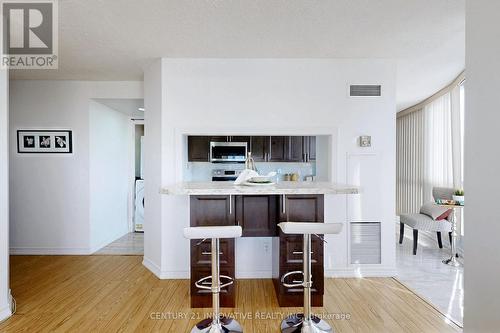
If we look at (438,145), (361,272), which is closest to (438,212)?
(438,145)

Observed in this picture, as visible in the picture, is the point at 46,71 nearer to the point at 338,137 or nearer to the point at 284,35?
the point at 284,35

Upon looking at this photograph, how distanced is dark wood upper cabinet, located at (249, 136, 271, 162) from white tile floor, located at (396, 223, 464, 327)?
236cm

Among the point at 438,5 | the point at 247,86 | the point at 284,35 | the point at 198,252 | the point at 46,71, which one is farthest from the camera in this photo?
the point at 46,71

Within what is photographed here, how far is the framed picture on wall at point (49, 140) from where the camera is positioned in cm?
426

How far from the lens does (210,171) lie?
4.41m

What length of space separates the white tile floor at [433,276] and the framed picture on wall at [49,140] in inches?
197

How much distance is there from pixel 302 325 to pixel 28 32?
371 centimetres

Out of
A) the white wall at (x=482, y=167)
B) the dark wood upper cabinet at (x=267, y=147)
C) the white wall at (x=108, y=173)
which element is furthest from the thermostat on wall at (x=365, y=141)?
the white wall at (x=108, y=173)

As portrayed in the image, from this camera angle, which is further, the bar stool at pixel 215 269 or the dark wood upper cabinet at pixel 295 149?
the dark wood upper cabinet at pixel 295 149

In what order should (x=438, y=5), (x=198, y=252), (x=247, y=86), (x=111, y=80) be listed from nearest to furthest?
(x=438, y=5) → (x=198, y=252) → (x=247, y=86) → (x=111, y=80)

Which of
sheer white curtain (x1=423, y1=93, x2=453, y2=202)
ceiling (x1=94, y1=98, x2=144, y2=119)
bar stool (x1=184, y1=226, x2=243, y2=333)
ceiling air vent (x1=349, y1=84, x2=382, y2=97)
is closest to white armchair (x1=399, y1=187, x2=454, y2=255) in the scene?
sheer white curtain (x1=423, y1=93, x2=453, y2=202)

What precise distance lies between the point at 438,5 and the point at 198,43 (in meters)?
2.28

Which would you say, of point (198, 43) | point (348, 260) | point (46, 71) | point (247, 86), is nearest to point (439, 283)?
point (348, 260)

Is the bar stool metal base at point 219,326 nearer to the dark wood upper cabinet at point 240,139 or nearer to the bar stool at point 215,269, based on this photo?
the bar stool at point 215,269
